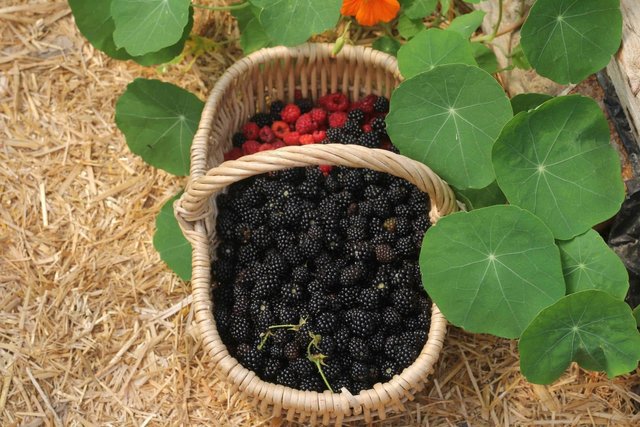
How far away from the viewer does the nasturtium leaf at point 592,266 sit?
2.19 metres

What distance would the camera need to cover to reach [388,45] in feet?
9.20

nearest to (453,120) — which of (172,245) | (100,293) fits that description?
(172,245)

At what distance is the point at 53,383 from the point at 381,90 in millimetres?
1501

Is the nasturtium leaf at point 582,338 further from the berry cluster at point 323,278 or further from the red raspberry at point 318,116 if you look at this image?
the red raspberry at point 318,116

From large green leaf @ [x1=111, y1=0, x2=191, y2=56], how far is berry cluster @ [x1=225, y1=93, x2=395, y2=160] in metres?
0.43

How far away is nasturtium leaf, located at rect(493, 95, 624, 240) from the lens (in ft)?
7.32

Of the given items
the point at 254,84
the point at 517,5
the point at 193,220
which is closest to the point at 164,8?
the point at 254,84

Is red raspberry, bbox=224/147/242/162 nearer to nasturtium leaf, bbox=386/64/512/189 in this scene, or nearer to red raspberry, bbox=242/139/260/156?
red raspberry, bbox=242/139/260/156

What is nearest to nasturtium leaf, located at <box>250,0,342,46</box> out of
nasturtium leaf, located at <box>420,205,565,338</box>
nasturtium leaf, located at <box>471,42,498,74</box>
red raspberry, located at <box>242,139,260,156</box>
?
red raspberry, located at <box>242,139,260,156</box>

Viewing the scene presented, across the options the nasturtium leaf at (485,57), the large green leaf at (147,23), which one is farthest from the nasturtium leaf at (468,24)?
the large green leaf at (147,23)

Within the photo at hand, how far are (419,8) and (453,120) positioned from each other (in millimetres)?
585

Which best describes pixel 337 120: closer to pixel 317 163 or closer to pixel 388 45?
pixel 388 45

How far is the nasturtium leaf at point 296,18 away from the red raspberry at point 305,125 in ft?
0.94

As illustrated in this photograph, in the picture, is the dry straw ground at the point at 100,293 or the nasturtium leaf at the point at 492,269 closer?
the nasturtium leaf at the point at 492,269
